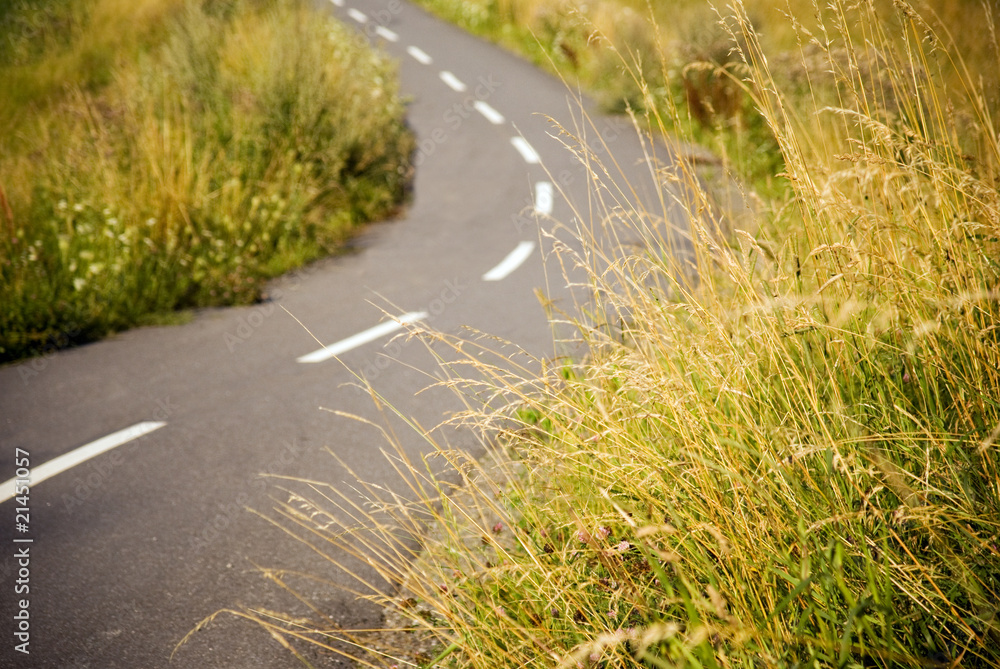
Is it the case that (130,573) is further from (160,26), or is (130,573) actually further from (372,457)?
(160,26)

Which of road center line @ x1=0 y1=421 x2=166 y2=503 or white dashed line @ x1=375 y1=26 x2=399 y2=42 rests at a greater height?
white dashed line @ x1=375 y1=26 x2=399 y2=42

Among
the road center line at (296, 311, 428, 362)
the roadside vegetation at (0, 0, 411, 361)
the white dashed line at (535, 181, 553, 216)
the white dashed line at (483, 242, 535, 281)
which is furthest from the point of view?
the white dashed line at (535, 181, 553, 216)

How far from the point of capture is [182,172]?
645cm

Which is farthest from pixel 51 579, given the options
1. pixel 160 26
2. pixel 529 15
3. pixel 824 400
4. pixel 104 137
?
pixel 529 15

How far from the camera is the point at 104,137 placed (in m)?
6.68

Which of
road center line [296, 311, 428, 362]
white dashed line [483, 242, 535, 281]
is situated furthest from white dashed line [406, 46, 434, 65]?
road center line [296, 311, 428, 362]

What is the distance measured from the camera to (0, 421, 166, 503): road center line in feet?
11.4

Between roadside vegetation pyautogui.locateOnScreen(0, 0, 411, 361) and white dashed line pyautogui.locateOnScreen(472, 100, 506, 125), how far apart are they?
1377 millimetres

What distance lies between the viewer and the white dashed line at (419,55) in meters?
14.2

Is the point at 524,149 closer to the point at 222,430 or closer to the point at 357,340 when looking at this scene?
the point at 357,340

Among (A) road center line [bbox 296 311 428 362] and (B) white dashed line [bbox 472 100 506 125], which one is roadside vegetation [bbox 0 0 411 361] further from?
(A) road center line [bbox 296 311 428 362]

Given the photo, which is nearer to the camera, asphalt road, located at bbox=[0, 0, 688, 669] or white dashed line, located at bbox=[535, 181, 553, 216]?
asphalt road, located at bbox=[0, 0, 688, 669]

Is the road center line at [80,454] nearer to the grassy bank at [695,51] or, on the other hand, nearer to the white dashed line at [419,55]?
the grassy bank at [695,51]

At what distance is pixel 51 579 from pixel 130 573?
0.32 m
